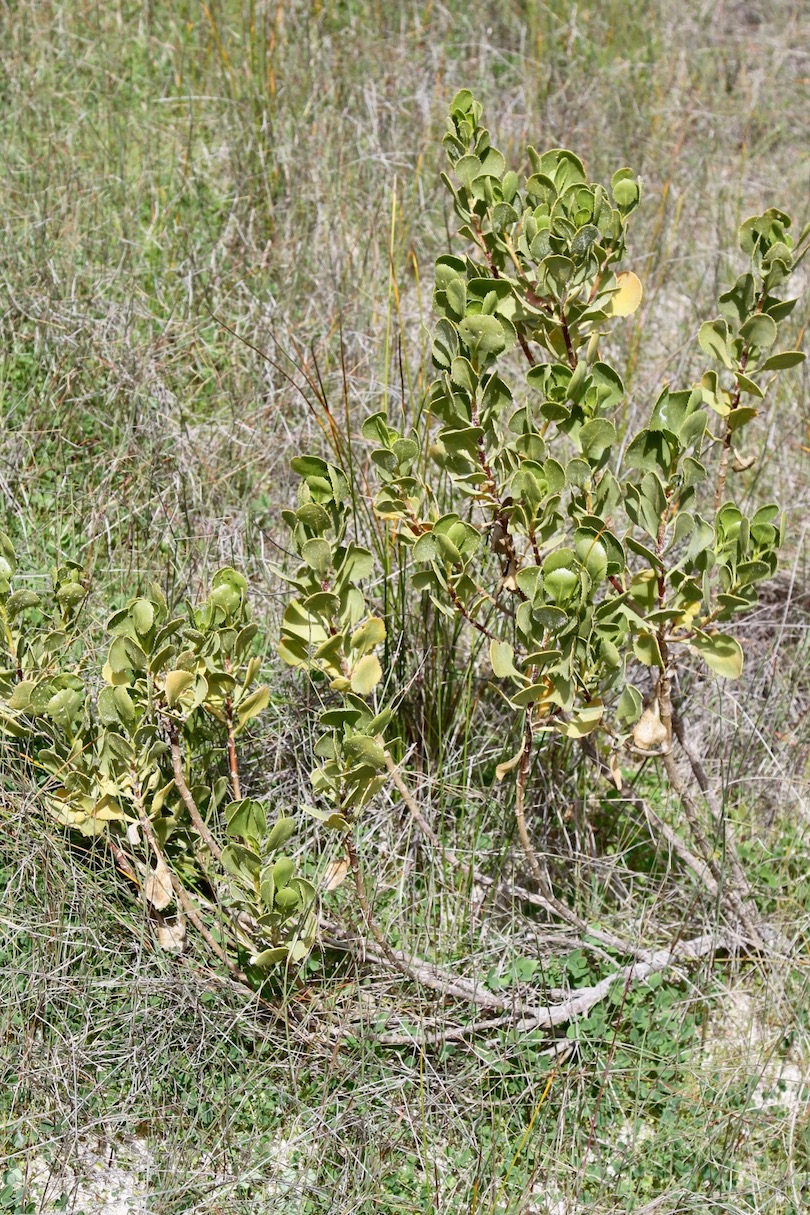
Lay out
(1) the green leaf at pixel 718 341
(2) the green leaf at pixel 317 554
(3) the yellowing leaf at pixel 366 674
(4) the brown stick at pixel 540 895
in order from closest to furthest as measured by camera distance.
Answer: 1. (2) the green leaf at pixel 317 554
2. (3) the yellowing leaf at pixel 366 674
3. (1) the green leaf at pixel 718 341
4. (4) the brown stick at pixel 540 895

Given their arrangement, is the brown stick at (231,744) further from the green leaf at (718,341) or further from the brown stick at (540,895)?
the green leaf at (718,341)

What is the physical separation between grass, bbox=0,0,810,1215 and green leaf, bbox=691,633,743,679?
0.51m

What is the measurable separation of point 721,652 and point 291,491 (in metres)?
1.18

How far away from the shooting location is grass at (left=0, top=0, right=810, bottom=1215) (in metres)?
1.82

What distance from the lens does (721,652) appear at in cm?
179

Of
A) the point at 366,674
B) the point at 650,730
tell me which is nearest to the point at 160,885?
the point at 366,674

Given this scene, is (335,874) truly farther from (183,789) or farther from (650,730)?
(650,730)

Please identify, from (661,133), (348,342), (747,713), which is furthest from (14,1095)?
(661,133)

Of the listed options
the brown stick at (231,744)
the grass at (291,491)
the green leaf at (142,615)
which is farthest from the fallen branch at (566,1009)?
the green leaf at (142,615)

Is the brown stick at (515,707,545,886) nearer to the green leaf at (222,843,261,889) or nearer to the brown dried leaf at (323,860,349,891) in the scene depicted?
the brown dried leaf at (323,860,349,891)

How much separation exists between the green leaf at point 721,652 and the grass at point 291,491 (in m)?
0.51

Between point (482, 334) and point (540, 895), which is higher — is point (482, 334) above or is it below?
above

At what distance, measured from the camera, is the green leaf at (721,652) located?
1780 millimetres

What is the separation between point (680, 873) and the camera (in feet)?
7.40
